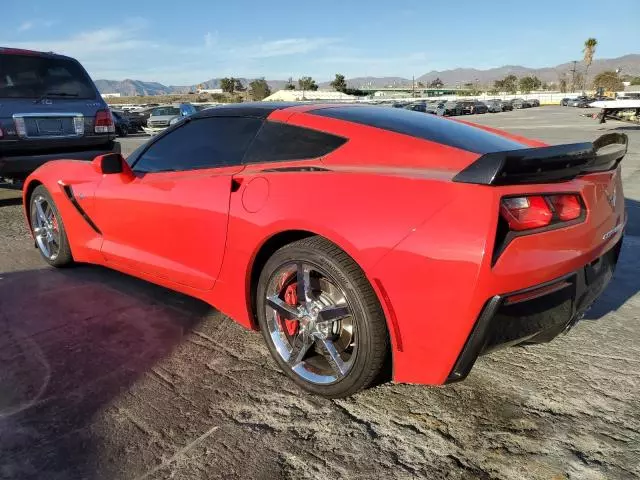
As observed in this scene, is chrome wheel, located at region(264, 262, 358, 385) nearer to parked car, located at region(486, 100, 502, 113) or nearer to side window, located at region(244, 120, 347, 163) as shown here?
side window, located at region(244, 120, 347, 163)

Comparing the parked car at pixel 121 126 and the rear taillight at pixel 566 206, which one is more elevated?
the rear taillight at pixel 566 206

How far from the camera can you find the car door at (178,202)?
9.55ft

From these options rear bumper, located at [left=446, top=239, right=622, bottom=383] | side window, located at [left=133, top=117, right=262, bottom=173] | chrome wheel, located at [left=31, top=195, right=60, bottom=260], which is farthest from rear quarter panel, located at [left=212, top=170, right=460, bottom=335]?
chrome wheel, located at [left=31, top=195, right=60, bottom=260]

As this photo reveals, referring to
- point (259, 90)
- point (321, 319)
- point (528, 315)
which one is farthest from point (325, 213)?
point (259, 90)

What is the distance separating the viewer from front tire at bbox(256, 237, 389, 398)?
7.29 feet

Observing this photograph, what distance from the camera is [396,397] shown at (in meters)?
2.48

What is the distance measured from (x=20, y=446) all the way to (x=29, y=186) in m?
3.10

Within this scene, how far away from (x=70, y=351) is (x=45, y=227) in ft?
6.39

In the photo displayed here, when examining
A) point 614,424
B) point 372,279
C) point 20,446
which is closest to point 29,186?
point 20,446

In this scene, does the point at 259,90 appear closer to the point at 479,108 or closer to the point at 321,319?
the point at 479,108

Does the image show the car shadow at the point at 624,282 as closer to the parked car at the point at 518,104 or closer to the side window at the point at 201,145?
the side window at the point at 201,145

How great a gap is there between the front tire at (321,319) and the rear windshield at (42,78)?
5257 mm

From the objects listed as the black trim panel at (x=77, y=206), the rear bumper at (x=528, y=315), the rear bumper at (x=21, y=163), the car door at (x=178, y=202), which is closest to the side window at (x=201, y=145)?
the car door at (x=178, y=202)

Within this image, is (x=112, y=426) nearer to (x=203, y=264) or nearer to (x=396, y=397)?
(x=203, y=264)
